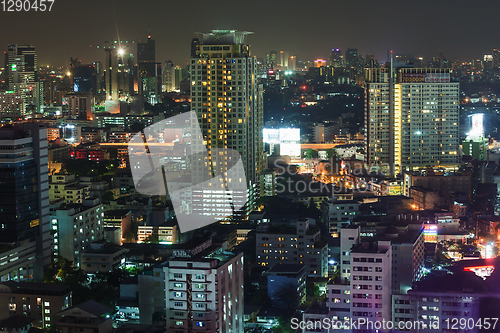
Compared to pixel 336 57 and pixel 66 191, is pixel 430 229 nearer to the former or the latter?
pixel 66 191

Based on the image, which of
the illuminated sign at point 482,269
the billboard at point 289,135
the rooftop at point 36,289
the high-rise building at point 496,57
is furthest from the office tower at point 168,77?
the rooftop at point 36,289

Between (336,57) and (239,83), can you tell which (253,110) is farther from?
(336,57)

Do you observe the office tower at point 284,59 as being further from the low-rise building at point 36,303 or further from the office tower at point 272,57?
the low-rise building at point 36,303

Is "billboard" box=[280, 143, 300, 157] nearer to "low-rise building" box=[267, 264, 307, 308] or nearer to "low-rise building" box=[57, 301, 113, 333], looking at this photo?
"low-rise building" box=[267, 264, 307, 308]

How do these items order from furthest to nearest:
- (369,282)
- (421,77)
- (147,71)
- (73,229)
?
(147,71) < (421,77) < (73,229) < (369,282)

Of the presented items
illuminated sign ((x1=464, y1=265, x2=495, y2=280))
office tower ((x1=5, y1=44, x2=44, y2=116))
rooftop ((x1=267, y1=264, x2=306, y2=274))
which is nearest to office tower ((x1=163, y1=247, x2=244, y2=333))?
rooftop ((x1=267, y1=264, x2=306, y2=274))

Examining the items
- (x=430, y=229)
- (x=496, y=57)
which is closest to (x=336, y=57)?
(x=496, y=57)
